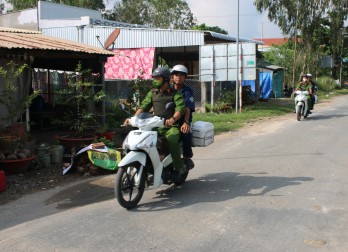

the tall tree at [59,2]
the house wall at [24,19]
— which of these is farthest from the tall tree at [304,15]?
the house wall at [24,19]

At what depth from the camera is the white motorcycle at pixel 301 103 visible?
569 inches

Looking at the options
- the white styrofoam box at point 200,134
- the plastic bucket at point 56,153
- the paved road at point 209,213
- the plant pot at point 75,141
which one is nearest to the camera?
the paved road at point 209,213

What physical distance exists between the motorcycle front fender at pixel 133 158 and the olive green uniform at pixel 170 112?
53cm

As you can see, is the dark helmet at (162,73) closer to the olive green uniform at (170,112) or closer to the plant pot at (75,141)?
the olive green uniform at (170,112)

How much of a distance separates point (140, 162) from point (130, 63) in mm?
14442

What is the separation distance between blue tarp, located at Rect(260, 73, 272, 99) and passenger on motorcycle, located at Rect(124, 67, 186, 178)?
21619 mm

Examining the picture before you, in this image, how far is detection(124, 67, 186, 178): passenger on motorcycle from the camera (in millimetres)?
5463

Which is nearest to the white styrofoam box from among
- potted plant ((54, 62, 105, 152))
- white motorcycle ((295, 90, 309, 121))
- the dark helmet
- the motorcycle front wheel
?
the dark helmet

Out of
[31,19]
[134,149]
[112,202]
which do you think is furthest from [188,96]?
[31,19]

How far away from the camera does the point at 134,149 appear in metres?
5.01

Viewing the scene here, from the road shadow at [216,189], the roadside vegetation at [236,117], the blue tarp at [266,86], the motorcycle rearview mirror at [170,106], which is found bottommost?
the road shadow at [216,189]

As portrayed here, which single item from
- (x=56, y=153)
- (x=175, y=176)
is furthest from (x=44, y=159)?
(x=175, y=176)

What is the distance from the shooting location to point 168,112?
5.64m

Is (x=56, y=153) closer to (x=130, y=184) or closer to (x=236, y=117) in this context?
(x=130, y=184)
